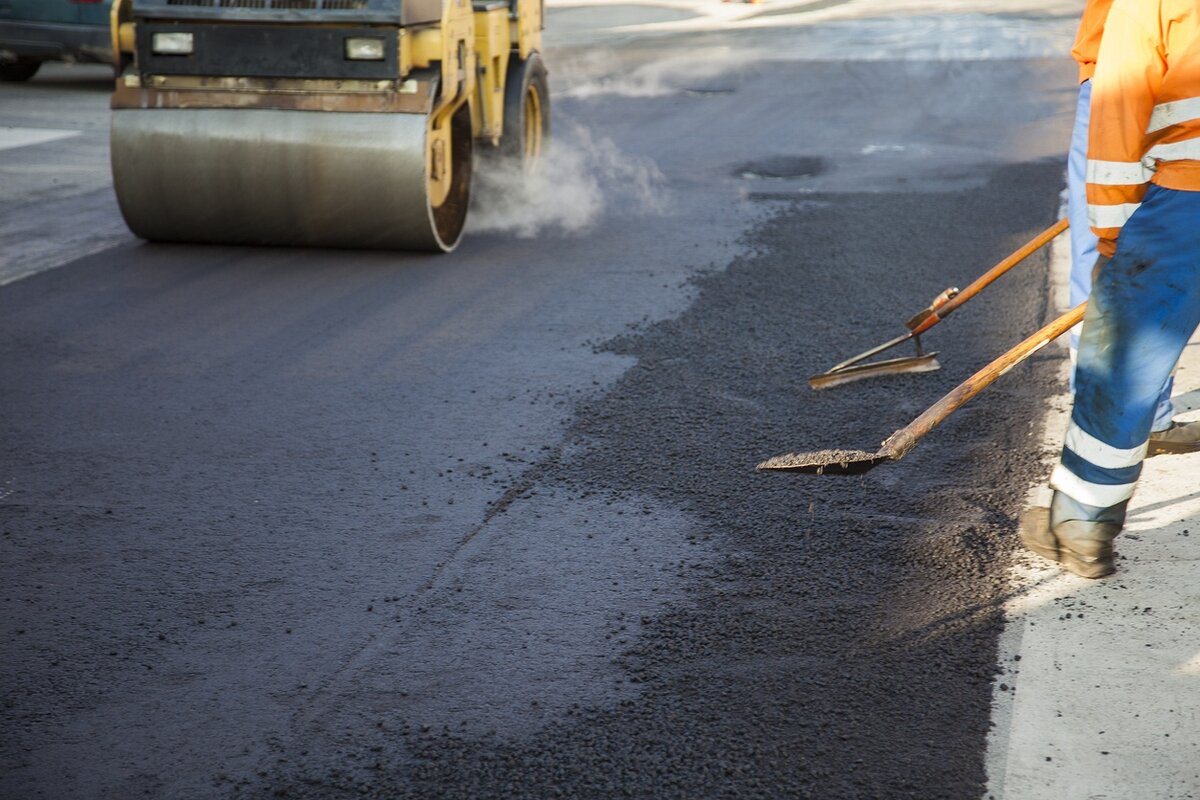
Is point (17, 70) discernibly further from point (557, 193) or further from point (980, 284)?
point (980, 284)

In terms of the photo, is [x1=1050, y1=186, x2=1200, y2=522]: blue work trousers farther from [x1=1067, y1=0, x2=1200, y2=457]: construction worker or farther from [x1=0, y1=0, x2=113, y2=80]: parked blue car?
[x1=0, y1=0, x2=113, y2=80]: parked blue car

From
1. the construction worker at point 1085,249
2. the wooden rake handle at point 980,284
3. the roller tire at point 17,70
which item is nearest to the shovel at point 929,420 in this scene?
the construction worker at point 1085,249

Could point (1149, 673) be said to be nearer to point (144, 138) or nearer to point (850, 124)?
point (144, 138)

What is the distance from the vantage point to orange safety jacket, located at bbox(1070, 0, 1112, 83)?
438 cm

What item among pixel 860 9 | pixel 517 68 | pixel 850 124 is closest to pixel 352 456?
pixel 517 68

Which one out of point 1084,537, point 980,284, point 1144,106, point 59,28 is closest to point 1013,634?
point 1084,537

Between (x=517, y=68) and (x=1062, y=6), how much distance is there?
20.0m

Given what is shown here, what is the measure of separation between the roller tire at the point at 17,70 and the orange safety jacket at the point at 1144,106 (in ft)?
46.0

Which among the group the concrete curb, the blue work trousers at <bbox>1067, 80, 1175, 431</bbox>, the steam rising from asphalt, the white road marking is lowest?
the concrete curb

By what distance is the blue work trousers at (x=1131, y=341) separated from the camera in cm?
359

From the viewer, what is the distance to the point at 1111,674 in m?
3.32

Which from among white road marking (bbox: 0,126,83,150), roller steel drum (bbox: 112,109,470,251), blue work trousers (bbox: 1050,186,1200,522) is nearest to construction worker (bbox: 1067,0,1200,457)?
blue work trousers (bbox: 1050,186,1200,522)

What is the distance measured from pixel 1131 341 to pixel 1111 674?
0.92 metres

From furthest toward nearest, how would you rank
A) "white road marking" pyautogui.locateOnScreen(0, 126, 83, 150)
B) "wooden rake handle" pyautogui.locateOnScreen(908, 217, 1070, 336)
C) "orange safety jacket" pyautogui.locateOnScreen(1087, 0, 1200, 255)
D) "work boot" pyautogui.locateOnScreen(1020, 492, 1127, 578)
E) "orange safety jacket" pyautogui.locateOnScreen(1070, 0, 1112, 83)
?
"white road marking" pyautogui.locateOnScreen(0, 126, 83, 150), "wooden rake handle" pyautogui.locateOnScreen(908, 217, 1070, 336), "orange safety jacket" pyautogui.locateOnScreen(1070, 0, 1112, 83), "work boot" pyautogui.locateOnScreen(1020, 492, 1127, 578), "orange safety jacket" pyautogui.locateOnScreen(1087, 0, 1200, 255)
